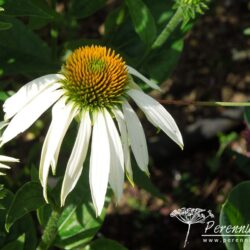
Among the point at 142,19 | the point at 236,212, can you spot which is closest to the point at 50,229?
the point at 236,212

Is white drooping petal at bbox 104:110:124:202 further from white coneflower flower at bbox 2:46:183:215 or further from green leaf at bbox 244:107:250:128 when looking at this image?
green leaf at bbox 244:107:250:128

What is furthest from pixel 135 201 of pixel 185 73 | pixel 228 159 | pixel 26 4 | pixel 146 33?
pixel 26 4

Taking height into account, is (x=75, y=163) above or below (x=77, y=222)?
above

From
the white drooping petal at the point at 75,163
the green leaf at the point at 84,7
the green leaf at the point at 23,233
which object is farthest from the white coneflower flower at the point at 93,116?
the green leaf at the point at 84,7

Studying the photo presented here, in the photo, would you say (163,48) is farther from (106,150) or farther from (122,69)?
(106,150)

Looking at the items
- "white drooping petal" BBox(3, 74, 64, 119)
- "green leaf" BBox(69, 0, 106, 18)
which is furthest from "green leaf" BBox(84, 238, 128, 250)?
"green leaf" BBox(69, 0, 106, 18)

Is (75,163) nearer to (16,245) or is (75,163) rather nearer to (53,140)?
(53,140)
